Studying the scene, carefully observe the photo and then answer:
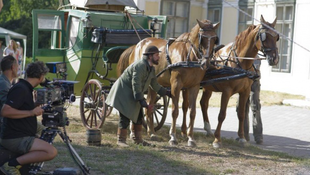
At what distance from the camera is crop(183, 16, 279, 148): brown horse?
8.49 metres

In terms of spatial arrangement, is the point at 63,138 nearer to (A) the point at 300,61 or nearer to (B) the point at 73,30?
(B) the point at 73,30

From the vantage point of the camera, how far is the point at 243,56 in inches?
353

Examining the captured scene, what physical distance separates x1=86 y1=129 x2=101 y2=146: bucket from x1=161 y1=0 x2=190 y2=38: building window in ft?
42.7

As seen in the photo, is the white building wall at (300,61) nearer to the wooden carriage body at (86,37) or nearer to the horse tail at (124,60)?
the wooden carriage body at (86,37)

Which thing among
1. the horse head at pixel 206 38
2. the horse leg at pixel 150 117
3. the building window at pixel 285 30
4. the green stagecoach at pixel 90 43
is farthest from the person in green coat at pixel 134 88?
the building window at pixel 285 30

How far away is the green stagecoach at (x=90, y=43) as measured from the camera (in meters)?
9.80

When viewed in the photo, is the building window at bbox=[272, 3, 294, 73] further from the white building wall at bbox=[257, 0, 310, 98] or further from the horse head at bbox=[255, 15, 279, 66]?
the horse head at bbox=[255, 15, 279, 66]

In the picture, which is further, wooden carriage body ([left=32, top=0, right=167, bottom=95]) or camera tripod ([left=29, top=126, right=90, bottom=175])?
wooden carriage body ([left=32, top=0, right=167, bottom=95])

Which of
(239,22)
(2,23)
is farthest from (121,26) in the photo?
(2,23)

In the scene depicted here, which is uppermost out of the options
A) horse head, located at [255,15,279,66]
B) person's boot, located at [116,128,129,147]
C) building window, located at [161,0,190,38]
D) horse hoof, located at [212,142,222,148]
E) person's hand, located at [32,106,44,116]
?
building window, located at [161,0,190,38]

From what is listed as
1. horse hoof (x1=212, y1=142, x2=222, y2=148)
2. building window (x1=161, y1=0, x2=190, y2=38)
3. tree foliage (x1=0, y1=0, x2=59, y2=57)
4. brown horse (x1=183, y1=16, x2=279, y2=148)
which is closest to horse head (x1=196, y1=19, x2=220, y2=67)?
brown horse (x1=183, y1=16, x2=279, y2=148)

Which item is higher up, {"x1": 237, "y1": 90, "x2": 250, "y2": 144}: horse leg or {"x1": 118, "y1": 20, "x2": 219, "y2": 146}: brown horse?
{"x1": 118, "y1": 20, "x2": 219, "y2": 146}: brown horse

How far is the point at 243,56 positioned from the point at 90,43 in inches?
121

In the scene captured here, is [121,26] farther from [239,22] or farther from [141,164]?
[239,22]
